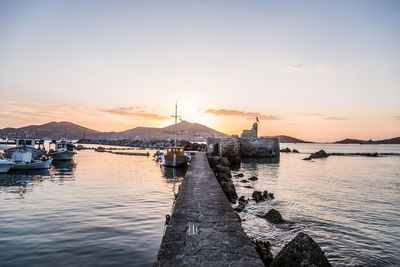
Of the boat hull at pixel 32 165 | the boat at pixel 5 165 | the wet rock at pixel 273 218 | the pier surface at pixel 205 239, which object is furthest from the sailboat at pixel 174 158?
the pier surface at pixel 205 239

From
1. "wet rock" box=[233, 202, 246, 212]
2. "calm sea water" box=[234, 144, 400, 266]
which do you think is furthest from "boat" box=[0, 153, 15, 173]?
"wet rock" box=[233, 202, 246, 212]

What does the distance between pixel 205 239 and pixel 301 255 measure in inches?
77.1

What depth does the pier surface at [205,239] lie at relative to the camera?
446 centimetres

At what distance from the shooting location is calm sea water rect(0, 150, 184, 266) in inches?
259

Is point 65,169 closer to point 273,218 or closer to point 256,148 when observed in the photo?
point 273,218

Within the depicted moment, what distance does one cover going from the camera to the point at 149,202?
1285 cm

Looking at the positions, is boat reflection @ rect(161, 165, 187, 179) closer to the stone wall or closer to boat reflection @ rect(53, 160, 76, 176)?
boat reflection @ rect(53, 160, 76, 176)

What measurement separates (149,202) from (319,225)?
318 inches

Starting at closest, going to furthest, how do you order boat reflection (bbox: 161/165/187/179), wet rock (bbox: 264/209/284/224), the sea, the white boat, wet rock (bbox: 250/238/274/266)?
1. wet rock (bbox: 250/238/274/266)
2. the sea
3. wet rock (bbox: 264/209/284/224)
4. boat reflection (bbox: 161/165/187/179)
5. the white boat

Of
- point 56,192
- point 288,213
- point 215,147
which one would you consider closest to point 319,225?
point 288,213

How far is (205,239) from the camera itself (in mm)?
5379

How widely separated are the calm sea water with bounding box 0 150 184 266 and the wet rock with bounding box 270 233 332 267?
3.52 m

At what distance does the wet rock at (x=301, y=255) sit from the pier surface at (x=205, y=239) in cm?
49

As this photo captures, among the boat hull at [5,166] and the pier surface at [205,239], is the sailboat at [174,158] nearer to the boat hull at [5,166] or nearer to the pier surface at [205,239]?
the boat hull at [5,166]
